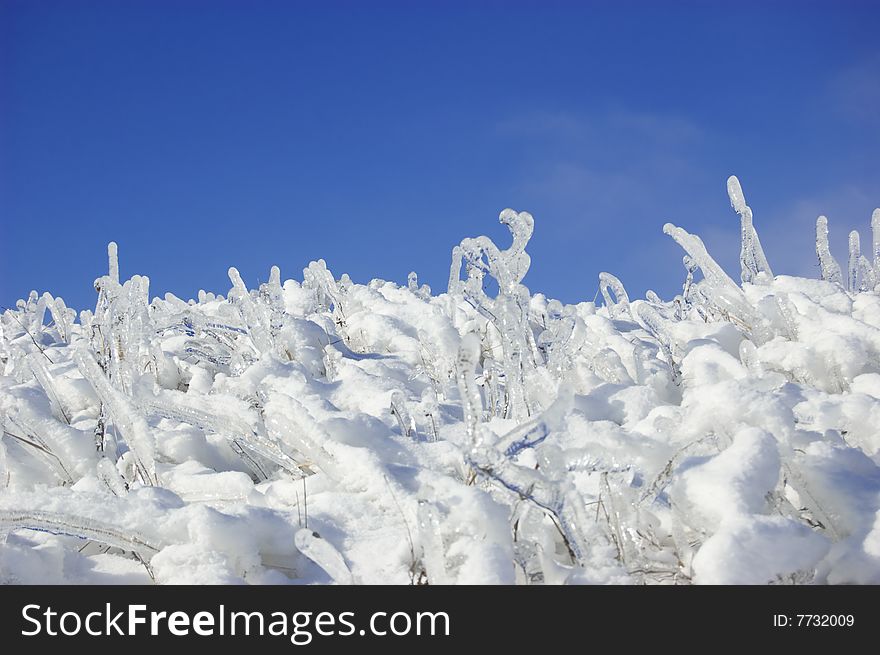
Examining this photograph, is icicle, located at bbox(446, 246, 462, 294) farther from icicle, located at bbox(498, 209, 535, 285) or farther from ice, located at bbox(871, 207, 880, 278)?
ice, located at bbox(871, 207, 880, 278)

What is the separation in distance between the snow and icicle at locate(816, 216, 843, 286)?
2.04 ft

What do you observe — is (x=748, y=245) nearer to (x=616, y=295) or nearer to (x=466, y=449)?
(x=616, y=295)

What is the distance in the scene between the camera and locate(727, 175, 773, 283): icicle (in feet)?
10.9

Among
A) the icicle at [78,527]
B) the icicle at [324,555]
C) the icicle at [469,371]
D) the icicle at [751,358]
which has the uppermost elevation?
the icicle at [751,358]

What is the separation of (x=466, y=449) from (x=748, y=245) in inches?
117

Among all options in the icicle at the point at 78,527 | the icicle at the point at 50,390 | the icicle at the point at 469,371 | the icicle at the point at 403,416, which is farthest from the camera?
the icicle at the point at 50,390

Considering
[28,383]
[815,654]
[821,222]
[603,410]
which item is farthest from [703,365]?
[28,383]

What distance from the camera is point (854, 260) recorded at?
3.78m

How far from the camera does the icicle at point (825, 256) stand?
3605 millimetres

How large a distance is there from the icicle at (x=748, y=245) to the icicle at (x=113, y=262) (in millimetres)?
2660

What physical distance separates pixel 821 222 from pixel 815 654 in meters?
3.10

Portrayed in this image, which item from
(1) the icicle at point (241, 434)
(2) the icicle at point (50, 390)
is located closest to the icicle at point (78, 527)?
(1) the icicle at point (241, 434)

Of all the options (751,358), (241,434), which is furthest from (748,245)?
(241,434)

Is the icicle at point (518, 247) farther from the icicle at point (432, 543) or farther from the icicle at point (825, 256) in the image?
the icicle at point (825, 256)
